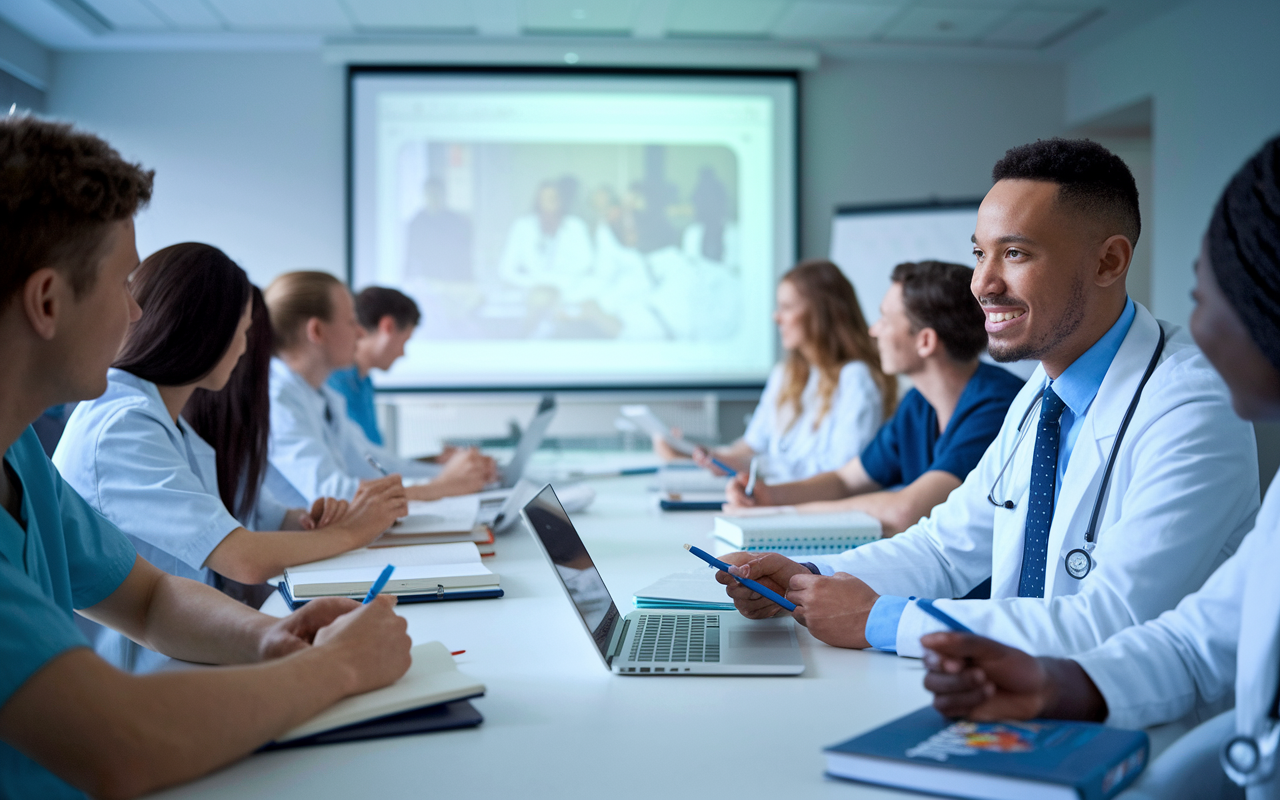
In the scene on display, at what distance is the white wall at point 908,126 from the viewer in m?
5.67

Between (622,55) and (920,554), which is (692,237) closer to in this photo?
(622,55)

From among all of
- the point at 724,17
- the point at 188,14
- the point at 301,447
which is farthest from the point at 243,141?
the point at 301,447

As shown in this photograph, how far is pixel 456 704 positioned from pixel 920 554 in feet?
2.79

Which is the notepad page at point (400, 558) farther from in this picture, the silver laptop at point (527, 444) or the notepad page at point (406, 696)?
the silver laptop at point (527, 444)

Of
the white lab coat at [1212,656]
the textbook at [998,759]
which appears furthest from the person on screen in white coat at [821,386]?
the textbook at [998,759]

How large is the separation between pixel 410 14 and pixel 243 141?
1.38 metres

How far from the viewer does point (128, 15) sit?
4848 mm

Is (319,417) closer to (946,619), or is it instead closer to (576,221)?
(946,619)

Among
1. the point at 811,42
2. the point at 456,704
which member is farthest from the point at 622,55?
the point at 456,704

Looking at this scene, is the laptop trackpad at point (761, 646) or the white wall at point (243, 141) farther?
the white wall at point (243, 141)

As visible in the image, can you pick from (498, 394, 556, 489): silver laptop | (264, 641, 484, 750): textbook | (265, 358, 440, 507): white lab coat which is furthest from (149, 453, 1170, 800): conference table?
(498, 394, 556, 489): silver laptop

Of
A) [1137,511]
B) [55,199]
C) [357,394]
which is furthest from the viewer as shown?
[357,394]

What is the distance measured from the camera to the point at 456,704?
95 centimetres

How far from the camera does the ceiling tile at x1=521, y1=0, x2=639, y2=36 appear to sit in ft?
15.5
